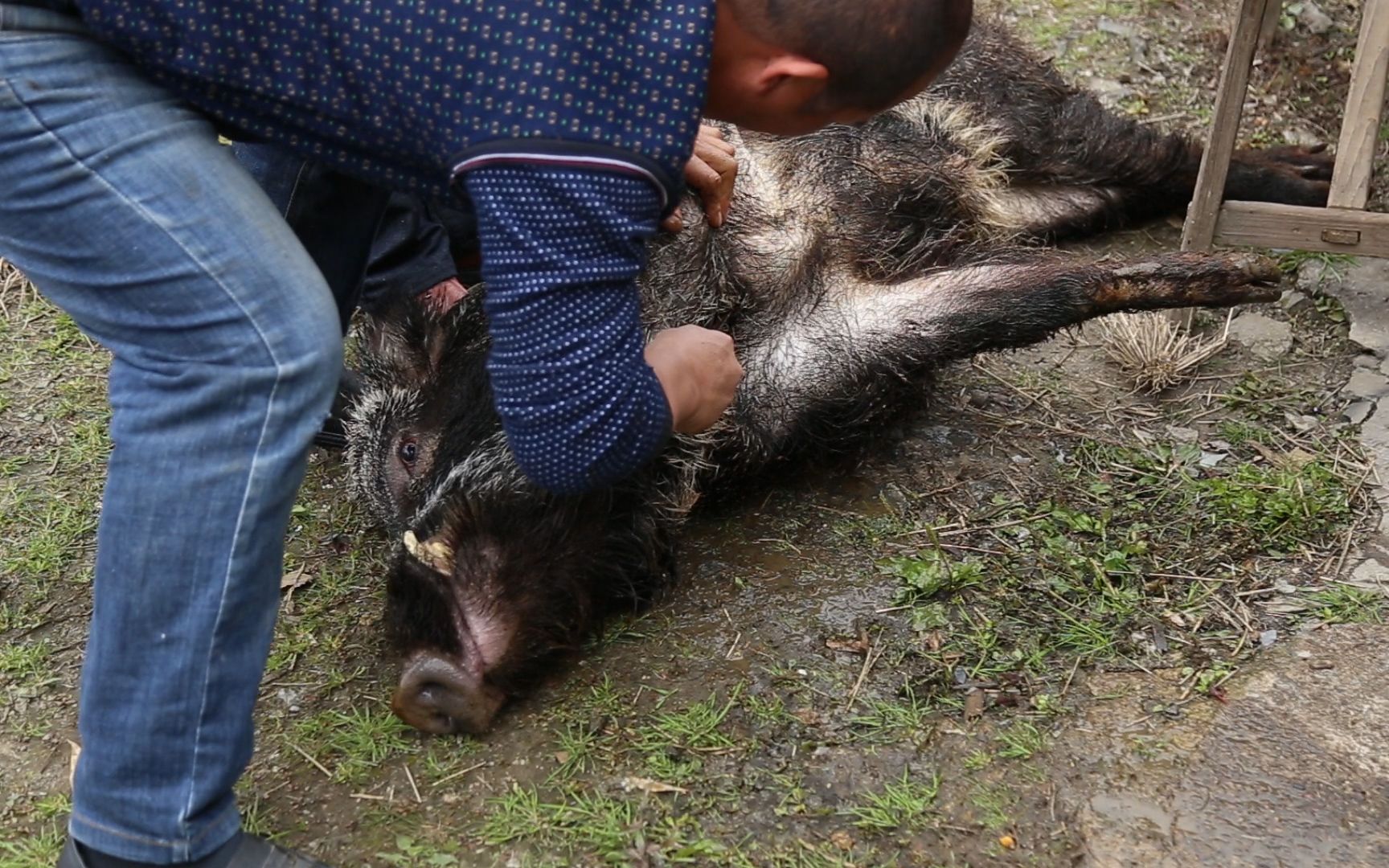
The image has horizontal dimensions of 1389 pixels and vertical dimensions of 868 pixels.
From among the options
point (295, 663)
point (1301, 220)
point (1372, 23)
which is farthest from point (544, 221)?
point (1372, 23)

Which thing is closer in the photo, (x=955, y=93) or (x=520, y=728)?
(x=520, y=728)

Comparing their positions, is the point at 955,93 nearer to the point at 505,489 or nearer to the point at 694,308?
the point at 694,308

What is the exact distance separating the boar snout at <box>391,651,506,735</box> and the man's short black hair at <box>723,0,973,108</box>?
1.43m

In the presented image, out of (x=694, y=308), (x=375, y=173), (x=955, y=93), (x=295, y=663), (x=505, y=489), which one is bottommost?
(x=295, y=663)

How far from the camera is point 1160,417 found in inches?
149

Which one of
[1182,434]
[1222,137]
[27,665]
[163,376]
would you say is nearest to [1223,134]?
[1222,137]

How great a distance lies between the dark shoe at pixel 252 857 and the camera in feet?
6.88

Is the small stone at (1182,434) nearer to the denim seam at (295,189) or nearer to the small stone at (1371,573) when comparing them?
the small stone at (1371,573)

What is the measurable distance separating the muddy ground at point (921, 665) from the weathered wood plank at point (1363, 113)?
44cm

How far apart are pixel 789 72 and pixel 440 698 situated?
4.93 feet

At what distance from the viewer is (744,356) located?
140 inches

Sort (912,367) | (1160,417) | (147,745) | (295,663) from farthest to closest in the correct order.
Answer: (1160,417)
(912,367)
(295,663)
(147,745)

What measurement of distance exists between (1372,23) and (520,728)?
3.27m

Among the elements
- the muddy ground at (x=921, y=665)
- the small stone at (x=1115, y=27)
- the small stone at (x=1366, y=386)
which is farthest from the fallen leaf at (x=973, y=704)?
the small stone at (x=1115, y=27)
